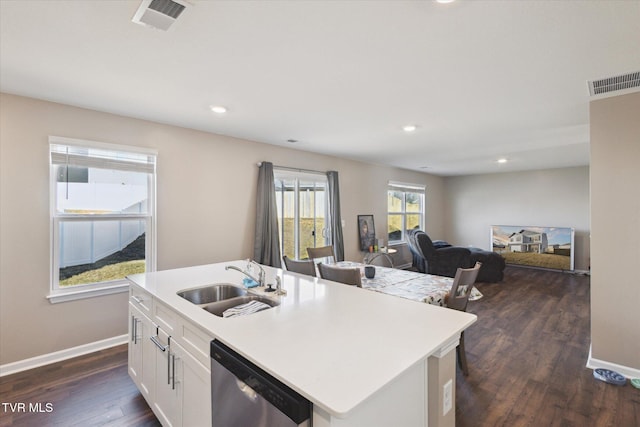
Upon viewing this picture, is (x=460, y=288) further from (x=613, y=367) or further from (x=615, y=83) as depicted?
(x=615, y=83)

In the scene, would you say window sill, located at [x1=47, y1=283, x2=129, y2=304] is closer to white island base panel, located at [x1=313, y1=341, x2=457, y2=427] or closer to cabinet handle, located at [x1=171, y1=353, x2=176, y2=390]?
cabinet handle, located at [x1=171, y1=353, x2=176, y2=390]

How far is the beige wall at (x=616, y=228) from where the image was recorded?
94.9 inches

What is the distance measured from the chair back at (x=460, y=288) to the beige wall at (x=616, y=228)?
125 cm

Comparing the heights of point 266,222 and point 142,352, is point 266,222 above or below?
above

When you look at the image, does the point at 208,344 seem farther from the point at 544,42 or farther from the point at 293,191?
the point at 293,191

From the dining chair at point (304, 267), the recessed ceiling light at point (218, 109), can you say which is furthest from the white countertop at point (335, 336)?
the recessed ceiling light at point (218, 109)

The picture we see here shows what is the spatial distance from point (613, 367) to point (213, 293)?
3424 millimetres

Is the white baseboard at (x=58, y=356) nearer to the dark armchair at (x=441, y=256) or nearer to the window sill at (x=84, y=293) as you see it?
the window sill at (x=84, y=293)

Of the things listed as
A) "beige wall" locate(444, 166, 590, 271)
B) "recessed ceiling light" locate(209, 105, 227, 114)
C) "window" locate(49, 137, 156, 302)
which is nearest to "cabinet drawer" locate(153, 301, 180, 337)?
"window" locate(49, 137, 156, 302)

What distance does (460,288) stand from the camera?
2.34 metres

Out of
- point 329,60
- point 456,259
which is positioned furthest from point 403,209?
point 329,60

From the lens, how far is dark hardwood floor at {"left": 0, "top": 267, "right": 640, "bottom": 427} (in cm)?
199

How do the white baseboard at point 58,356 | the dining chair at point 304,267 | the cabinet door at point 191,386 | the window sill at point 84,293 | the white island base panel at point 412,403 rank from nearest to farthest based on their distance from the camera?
the white island base panel at point 412,403
the cabinet door at point 191,386
the white baseboard at point 58,356
the dining chair at point 304,267
the window sill at point 84,293

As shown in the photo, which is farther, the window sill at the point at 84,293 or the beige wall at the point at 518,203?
the beige wall at the point at 518,203
